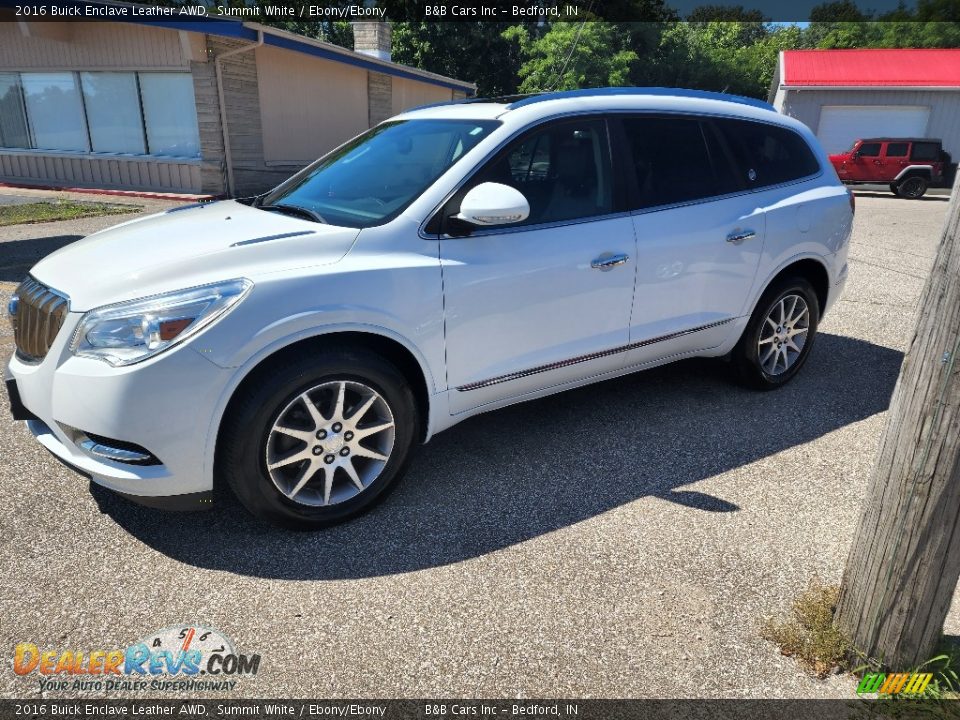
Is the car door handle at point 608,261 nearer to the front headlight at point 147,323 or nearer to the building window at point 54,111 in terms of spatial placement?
the front headlight at point 147,323

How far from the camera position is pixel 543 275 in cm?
341

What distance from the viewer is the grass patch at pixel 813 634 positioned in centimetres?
237

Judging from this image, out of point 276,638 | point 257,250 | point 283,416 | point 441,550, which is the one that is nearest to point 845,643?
point 441,550

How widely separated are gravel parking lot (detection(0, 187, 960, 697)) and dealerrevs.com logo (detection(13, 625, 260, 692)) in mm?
43

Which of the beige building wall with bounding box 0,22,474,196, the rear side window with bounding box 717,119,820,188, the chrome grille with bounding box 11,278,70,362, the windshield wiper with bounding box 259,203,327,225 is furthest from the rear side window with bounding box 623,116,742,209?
the beige building wall with bounding box 0,22,474,196

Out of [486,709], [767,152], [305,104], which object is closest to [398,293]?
[486,709]

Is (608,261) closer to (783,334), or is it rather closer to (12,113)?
(783,334)

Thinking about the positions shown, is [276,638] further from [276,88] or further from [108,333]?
[276,88]

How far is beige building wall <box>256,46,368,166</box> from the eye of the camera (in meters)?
16.0

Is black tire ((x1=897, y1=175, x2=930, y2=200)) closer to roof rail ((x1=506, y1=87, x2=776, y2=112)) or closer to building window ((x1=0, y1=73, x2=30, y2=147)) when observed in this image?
roof rail ((x1=506, y1=87, x2=776, y2=112))

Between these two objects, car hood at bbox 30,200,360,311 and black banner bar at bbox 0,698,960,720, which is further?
car hood at bbox 30,200,360,311

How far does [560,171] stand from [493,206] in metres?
0.72

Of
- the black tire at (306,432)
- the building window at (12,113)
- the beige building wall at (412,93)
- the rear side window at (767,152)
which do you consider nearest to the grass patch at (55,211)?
the building window at (12,113)

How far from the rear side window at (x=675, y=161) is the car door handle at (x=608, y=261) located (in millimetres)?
353
